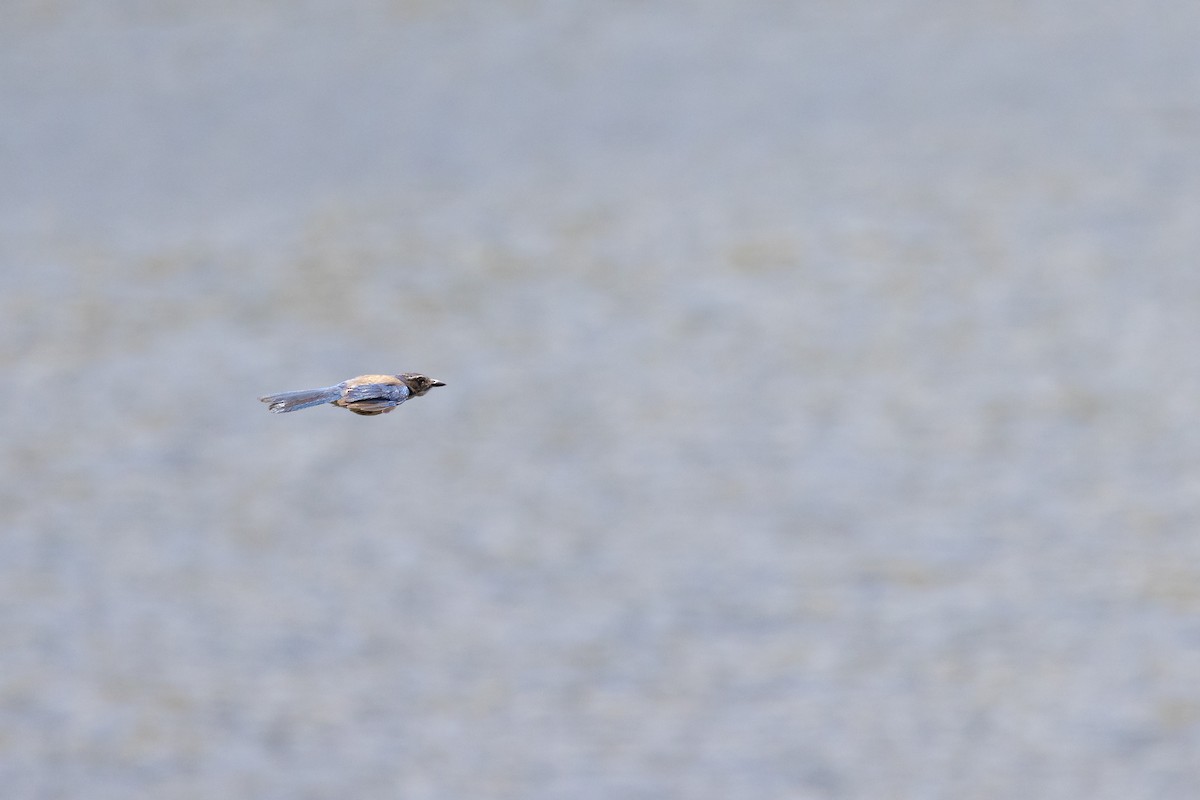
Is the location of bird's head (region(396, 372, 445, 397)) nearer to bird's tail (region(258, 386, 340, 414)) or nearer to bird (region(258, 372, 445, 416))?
bird (region(258, 372, 445, 416))

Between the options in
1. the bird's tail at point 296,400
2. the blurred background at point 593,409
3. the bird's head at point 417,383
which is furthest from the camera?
the blurred background at point 593,409

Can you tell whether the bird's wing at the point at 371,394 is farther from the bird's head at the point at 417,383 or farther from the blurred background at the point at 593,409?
the blurred background at the point at 593,409

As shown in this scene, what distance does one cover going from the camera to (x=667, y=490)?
682 inches

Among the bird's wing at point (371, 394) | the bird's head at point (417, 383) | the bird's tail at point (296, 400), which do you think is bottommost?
the bird's tail at point (296, 400)

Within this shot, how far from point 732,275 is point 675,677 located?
7.66 metres

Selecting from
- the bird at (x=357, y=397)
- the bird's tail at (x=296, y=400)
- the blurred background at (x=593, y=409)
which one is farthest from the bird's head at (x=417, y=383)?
the blurred background at (x=593, y=409)

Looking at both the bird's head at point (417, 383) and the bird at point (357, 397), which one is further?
the bird's head at point (417, 383)

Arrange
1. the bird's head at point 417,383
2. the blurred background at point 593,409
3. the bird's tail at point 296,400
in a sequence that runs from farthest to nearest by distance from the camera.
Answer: the blurred background at point 593,409 < the bird's head at point 417,383 < the bird's tail at point 296,400

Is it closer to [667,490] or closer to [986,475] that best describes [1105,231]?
[986,475]

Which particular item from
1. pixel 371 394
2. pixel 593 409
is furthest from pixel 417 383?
pixel 593 409

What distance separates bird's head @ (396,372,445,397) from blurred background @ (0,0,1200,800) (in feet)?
40.1

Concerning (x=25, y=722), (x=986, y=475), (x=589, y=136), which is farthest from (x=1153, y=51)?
(x=25, y=722)

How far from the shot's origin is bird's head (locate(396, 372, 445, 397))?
1.59 metres

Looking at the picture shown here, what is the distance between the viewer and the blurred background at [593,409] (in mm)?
14305
